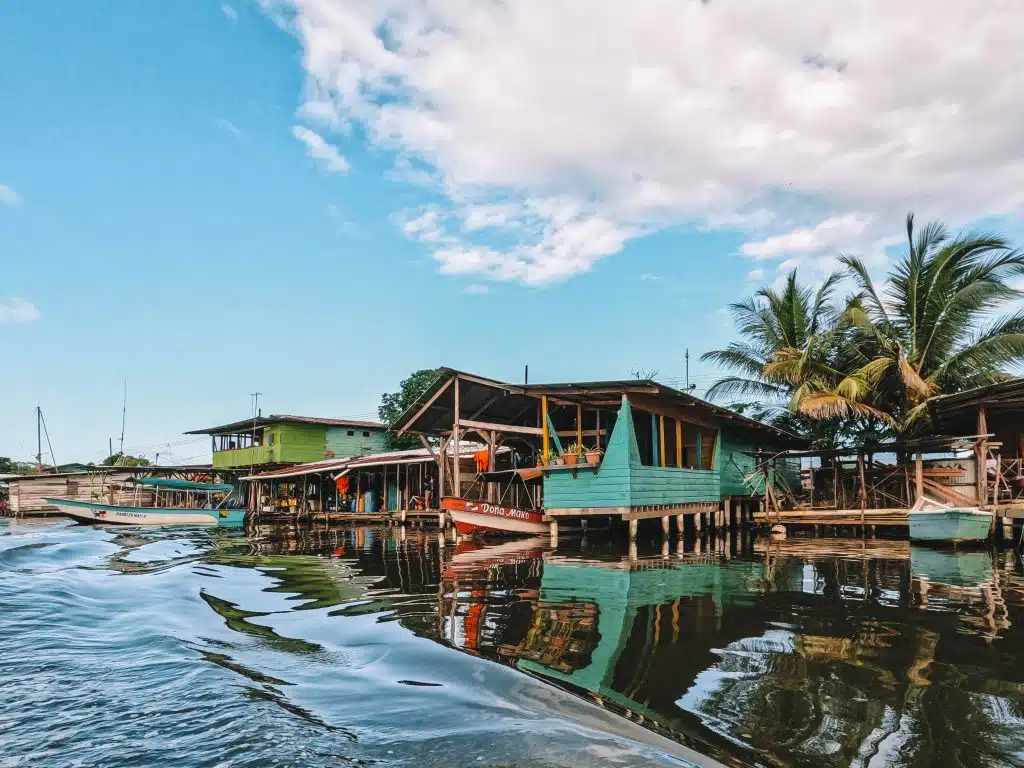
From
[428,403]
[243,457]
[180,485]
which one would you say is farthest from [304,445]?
Result: [428,403]

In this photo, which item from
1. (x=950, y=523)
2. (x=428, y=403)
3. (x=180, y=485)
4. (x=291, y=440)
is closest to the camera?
(x=950, y=523)

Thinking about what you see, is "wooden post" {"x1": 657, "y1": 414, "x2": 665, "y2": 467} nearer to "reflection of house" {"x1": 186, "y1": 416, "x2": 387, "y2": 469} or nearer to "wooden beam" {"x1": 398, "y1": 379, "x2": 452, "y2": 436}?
"wooden beam" {"x1": 398, "y1": 379, "x2": 452, "y2": 436}

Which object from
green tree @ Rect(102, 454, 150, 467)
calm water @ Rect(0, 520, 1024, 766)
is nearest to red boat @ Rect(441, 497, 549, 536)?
calm water @ Rect(0, 520, 1024, 766)

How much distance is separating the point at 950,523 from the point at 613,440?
7.33 meters

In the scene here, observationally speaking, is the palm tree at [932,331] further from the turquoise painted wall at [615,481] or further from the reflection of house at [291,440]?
the reflection of house at [291,440]

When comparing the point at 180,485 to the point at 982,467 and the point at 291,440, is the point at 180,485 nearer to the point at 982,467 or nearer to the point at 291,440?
the point at 291,440

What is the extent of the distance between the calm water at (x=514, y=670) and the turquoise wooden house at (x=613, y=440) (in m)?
5.36

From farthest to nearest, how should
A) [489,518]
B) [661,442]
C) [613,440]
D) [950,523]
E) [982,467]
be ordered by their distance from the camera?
[661,442], [489,518], [982,467], [613,440], [950,523]

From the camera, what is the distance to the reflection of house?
34750mm

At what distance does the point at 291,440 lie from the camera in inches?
1369

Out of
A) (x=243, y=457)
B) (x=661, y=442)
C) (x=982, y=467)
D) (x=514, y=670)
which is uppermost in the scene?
(x=661, y=442)

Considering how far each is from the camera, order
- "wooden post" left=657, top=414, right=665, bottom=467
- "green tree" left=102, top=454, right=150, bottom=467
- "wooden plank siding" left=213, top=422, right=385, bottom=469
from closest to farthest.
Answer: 1. "wooden post" left=657, top=414, right=665, bottom=467
2. "wooden plank siding" left=213, top=422, right=385, bottom=469
3. "green tree" left=102, top=454, right=150, bottom=467

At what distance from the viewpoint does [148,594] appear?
28.4ft

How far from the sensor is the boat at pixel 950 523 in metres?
14.3
